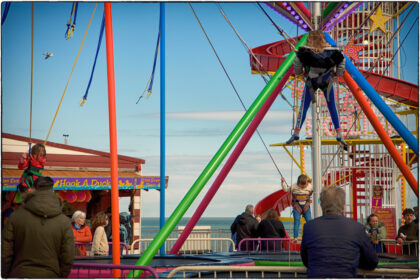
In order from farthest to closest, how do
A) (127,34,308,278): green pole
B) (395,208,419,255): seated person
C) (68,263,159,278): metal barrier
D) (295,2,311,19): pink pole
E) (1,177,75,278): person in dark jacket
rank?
(395,208,419,255): seated person
(295,2,311,19): pink pole
(127,34,308,278): green pole
(68,263,159,278): metal barrier
(1,177,75,278): person in dark jacket

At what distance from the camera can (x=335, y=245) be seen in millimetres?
3934

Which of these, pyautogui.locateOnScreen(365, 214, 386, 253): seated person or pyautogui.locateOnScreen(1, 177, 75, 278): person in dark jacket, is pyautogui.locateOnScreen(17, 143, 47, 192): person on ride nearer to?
pyautogui.locateOnScreen(1, 177, 75, 278): person in dark jacket

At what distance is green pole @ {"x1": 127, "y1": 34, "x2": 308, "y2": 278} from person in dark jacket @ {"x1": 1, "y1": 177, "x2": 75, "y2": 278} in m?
1.50

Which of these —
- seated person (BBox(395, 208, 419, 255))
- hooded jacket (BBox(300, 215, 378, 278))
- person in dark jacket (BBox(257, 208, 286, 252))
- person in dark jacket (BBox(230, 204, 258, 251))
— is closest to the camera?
hooded jacket (BBox(300, 215, 378, 278))

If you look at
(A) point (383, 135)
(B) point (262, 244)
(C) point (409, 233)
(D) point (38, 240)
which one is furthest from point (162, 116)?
(C) point (409, 233)

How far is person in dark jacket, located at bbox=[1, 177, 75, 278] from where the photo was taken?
4.27m

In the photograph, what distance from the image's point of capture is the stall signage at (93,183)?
14.2 m

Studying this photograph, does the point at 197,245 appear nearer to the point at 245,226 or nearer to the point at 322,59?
the point at 245,226

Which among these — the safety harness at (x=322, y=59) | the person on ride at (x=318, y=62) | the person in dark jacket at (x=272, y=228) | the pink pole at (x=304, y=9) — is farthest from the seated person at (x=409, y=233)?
the pink pole at (x=304, y=9)

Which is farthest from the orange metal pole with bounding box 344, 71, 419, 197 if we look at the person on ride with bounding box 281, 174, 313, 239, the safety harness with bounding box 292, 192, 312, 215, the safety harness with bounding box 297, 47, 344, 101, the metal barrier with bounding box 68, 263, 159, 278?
the metal barrier with bounding box 68, 263, 159, 278

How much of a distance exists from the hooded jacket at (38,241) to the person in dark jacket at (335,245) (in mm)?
1791

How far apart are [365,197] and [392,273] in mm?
14082

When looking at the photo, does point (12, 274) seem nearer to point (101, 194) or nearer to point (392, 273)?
point (392, 273)

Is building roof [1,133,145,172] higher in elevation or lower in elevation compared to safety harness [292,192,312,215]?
higher
